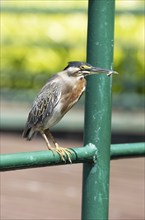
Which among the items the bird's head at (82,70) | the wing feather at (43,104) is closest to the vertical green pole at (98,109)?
the bird's head at (82,70)

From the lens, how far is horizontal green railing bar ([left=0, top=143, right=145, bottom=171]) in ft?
7.63

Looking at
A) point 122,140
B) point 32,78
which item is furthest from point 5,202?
point 32,78

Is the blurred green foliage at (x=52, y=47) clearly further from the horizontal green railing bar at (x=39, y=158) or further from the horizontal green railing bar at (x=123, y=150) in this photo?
the horizontal green railing bar at (x=39, y=158)

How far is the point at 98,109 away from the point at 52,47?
823 centimetres

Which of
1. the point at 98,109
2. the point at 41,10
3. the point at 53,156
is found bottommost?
the point at 53,156

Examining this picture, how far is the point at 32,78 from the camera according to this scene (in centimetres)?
1084

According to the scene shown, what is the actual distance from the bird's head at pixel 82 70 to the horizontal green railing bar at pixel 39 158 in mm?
239

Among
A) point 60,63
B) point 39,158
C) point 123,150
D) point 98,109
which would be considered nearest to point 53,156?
point 39,158

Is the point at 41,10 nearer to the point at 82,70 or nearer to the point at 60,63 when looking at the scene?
the point at 60,63

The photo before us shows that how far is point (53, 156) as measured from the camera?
8.23 ft

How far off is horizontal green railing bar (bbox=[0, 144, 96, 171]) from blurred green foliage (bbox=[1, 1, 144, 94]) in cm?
764

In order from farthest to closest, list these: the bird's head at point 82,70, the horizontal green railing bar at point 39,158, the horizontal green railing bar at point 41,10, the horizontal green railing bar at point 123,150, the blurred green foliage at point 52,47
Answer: the horizontal green railing bar at point 41,10 < the blurred green foliage at point 52,47 < the horizontal green railing bar at point 123,150 < the bird's head at point 82,70 < the horizontal green railing bar at point 39,158

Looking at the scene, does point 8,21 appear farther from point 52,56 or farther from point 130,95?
point 130,95

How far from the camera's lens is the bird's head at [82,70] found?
2.63 meters
